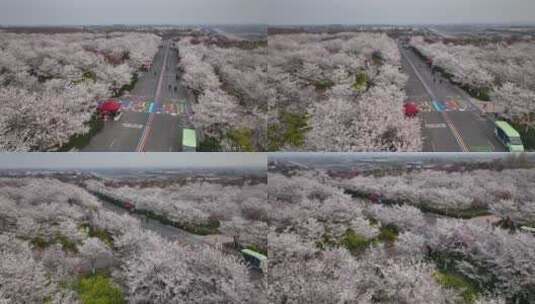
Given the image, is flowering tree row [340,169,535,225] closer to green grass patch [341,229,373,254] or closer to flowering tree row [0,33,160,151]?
green grass patch [341,229,373,254]

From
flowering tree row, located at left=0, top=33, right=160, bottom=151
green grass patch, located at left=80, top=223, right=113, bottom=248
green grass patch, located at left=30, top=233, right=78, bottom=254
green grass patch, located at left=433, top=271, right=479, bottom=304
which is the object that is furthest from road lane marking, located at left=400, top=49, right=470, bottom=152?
green grass patch, located at left=30, top=233, right=78, bottom=254

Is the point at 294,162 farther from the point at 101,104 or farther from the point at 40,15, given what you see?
the point at 40,15

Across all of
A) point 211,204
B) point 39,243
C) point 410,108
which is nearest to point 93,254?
point 39,243

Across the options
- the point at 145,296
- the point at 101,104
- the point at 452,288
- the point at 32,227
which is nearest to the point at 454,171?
the point at 452,288

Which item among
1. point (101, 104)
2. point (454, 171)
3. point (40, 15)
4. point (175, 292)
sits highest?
point (40, 15)

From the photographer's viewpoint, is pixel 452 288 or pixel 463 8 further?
pixel 463 8

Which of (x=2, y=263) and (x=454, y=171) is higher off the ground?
(x=454, y=171)

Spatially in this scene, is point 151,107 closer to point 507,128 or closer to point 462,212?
point 462,212
